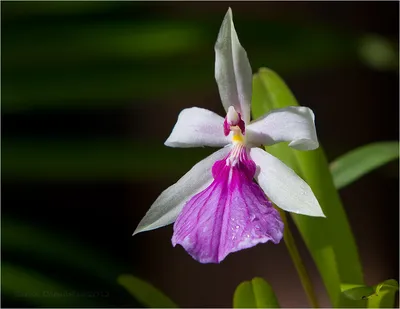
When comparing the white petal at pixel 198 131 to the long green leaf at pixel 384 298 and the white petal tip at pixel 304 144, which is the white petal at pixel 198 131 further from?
the long green leaf at pixel 384 298

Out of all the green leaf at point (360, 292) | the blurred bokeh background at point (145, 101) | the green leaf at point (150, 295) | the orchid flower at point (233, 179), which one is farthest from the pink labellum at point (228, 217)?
the blurred bokeh background at point (145, 101)

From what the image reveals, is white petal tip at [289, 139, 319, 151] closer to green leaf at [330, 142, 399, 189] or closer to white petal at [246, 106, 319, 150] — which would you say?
white petal at [246, 106, 319, 150]

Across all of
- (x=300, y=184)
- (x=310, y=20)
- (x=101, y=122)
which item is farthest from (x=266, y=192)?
(x=101, y=122)

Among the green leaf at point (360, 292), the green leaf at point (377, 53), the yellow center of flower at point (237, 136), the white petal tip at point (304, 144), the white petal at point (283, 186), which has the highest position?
the green leaf at point (377, 53)

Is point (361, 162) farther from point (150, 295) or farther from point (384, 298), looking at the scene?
point (150, 295)

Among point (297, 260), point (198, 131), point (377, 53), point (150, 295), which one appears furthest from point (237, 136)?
point (377, 53)

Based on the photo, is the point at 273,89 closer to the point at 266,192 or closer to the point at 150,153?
the point at 266,192
